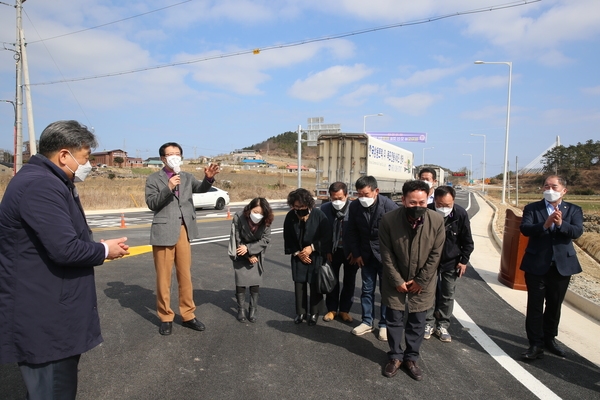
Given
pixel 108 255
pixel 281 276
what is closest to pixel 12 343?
pixel 108 255

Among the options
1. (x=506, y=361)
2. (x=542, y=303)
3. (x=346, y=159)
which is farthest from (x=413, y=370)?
(x=346, y=159)

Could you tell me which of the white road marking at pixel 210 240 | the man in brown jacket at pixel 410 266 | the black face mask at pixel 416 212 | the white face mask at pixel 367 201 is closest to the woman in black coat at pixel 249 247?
the white face mask at pixel 367 201

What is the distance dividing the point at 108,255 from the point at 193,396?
1.49 metres

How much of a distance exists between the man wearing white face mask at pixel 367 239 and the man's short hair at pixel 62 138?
310cm

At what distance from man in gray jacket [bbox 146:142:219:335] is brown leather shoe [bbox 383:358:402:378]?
212cm

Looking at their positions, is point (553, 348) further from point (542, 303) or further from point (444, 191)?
point (444, 191)

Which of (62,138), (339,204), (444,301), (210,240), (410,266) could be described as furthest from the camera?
(210,240)

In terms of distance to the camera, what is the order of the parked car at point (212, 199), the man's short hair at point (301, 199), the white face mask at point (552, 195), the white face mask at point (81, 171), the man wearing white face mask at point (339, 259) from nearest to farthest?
the white face mask at point (81, 171) < the white face mask at point (552, 195) < the man's short hair at point (301, 199) < the man wearing white face mask at point (339, 259) < the parked car at point (212, 199)

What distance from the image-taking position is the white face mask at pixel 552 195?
420 cm

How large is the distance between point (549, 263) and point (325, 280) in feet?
7.84

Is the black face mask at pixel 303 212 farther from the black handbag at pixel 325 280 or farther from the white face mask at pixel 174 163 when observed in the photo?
the white face mask at pixel 174 163

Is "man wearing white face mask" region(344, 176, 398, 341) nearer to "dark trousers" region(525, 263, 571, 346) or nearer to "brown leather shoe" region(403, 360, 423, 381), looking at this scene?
"brown leather shoe" region(403, 360, 423, 381)

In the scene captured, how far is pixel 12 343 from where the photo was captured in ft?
7.03

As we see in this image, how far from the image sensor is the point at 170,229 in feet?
14.8
